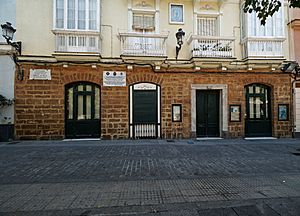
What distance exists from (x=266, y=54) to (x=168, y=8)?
5.57 meters

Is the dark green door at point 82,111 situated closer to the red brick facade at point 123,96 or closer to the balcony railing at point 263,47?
the red brick facade at point 123,96

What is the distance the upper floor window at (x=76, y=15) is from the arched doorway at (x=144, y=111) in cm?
369

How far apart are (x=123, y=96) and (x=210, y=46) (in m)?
5.08

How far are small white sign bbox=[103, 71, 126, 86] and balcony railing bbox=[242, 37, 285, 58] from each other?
641cm

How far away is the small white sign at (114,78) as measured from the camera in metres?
10.5

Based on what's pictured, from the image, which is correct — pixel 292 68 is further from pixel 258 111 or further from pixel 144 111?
pixel 144 111

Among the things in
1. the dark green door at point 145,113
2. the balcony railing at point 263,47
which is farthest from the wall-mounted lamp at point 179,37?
the balcony railing at point 263,47

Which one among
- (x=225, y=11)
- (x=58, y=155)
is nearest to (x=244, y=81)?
(x=225, y=11)

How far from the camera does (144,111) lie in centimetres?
1077

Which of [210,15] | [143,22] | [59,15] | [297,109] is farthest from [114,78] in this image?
[297,109]

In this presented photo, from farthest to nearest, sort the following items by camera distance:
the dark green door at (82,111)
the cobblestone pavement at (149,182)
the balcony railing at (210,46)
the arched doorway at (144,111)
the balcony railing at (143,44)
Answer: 1. the arched doorway at (144,111)
2. the dark green door at (82,111)
3. the balcony railing at (210,46)
4. the balcony railing at (143,44)
5. the cobblestone pavement at (149,182)

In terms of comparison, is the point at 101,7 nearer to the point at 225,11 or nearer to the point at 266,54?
the point at 225,11

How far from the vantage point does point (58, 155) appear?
23.7 ft

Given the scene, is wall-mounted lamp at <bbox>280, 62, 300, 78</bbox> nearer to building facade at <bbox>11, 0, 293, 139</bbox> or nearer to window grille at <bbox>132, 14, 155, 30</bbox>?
building facade at <bbox>11, 0, 293, 139</bbox>
